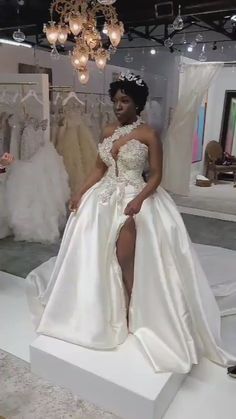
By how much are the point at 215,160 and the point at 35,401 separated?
4925 mm

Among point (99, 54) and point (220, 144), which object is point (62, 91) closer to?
point (99, 54)

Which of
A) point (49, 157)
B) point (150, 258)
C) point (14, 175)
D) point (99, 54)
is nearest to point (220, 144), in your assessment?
point (99, 54)

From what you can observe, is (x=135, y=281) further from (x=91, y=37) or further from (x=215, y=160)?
(x=215, y=160)

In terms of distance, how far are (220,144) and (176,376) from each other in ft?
15.9

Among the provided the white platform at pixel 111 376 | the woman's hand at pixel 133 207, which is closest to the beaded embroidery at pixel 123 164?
the woman's hand at pixel 133 207

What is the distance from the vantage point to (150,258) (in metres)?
1.83

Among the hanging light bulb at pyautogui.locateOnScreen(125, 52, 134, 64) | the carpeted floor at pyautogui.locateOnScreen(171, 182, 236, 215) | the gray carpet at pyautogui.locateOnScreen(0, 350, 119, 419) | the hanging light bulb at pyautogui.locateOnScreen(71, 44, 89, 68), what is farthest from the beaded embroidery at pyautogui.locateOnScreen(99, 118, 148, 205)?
the hanging light bulb at pyautogui.locateOnScreen(125, 52, 134, 64)

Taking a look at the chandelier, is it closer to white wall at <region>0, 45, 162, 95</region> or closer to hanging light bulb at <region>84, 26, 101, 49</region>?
hanging light bulb at <region>84, 26, 101, 49</region>

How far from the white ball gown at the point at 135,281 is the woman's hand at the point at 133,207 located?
9cm

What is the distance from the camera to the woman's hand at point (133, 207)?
173cm

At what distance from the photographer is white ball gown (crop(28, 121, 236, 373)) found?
182cm

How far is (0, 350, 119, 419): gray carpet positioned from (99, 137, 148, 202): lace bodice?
39.3 inches

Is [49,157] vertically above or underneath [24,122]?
underneath

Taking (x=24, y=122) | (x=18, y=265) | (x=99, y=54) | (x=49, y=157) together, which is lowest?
(x=18, y=265)
